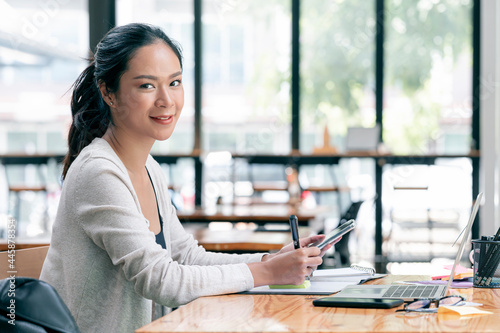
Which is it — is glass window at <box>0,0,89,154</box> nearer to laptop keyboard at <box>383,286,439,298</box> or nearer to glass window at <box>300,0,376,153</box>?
glass window at <box>300,0,376,153</box>

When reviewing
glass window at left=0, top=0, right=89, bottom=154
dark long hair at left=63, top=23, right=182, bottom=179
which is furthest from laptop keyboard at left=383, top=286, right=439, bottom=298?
glass window at left=0, top=0, right=89, bottom=154

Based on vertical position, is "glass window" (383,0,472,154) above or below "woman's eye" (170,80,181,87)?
above

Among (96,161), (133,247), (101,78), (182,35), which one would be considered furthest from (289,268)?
(182,35)

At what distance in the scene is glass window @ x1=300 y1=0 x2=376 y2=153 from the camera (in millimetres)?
7344

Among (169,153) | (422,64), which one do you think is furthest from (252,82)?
(422,64)

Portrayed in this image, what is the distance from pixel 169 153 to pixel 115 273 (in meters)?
6.05

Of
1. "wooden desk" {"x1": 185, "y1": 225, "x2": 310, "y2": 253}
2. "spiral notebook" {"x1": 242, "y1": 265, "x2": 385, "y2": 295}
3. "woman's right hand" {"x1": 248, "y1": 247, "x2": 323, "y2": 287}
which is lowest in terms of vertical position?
"wooden desk" {"x1": 185, "y1": 225, "x2": 310, "y2": 253}

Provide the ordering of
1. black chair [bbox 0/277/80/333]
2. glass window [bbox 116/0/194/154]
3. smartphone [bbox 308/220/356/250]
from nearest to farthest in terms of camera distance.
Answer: black chair [bbox 0/277/80/333] < smartphone [bbox 308/220/356/250] < glass window [bbox 116/0/194/154]

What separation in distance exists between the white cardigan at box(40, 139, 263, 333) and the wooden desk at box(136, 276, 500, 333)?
0.27 ft

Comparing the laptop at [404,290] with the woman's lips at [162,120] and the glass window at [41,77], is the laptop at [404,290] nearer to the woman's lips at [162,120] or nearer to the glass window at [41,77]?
the woman's lips at [162,120]

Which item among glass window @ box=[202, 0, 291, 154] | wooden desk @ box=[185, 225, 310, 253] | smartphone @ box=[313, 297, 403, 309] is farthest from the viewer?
glass window @ box=[202, 0, 291, 154]

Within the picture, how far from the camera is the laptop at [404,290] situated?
1354 mm

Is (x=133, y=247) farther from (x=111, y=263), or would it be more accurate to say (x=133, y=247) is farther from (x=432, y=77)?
(x=432, y=77)

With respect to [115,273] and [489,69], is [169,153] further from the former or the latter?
[115,273]
